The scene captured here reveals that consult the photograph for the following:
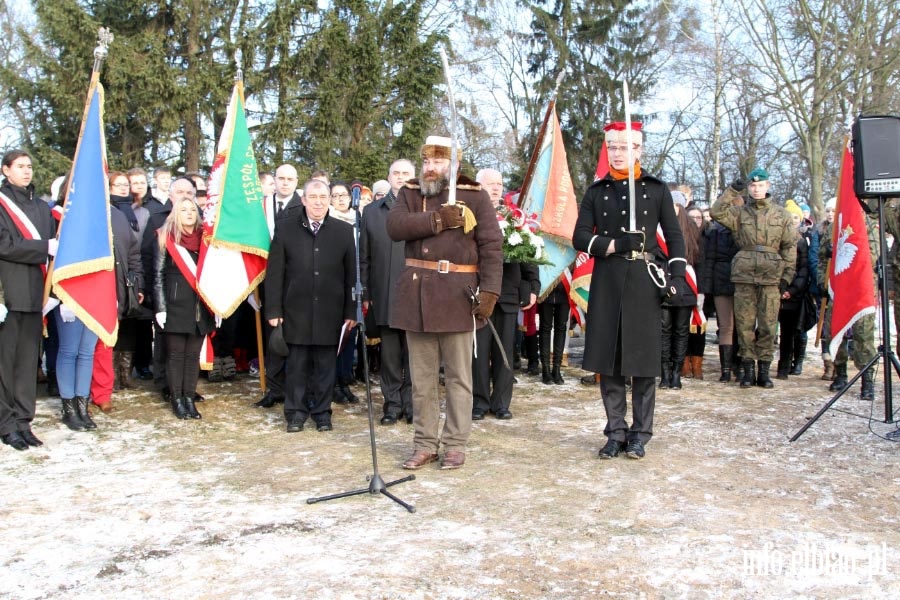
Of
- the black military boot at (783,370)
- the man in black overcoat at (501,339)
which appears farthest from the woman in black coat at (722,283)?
the man in black overcoat at (501,339)

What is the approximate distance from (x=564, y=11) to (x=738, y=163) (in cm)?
1194

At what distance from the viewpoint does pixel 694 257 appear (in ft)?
28.0

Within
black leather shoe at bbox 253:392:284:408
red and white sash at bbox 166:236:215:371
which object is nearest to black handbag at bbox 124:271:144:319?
red and white sash at bbox 166:236:215:371

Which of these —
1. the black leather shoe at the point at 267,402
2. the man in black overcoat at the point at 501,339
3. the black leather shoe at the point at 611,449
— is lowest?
the black leather shoe at the point at 611,449

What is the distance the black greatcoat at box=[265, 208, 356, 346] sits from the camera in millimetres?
6195

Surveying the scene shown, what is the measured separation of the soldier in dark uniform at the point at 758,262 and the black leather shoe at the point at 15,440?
6364mm

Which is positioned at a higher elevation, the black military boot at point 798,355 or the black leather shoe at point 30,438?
the black military boot at point 798,355

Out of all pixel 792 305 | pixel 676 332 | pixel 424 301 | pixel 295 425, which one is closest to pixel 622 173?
pixel 424 301

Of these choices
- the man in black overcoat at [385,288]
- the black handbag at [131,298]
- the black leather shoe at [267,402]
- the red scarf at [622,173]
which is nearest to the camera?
the red scarf at [622,173]

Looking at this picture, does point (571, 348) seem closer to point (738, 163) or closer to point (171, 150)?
point (171, 150)

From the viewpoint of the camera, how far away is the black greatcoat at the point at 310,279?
620 centimetres

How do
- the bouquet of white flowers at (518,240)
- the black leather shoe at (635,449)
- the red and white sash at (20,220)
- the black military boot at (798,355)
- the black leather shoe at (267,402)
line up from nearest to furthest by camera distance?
the black leather shoe at (635,449) < the red and white sash at (20,220) < the bouquet of white flowers at (518,240) < the black leather shoe at (267,402) < the black military boot at (798,355)

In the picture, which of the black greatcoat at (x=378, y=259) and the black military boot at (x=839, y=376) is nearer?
the black greatcoat at (x=378, y=259)

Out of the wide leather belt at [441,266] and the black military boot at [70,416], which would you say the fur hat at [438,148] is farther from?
the black military boot at [70,416]
